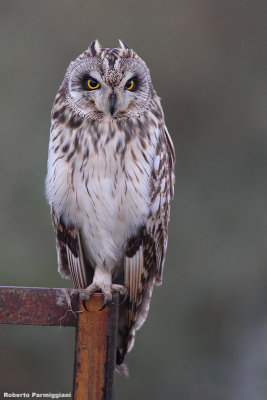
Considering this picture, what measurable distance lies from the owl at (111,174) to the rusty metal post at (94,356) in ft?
Answer: 2.67

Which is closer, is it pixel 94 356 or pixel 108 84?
pixel 94 356

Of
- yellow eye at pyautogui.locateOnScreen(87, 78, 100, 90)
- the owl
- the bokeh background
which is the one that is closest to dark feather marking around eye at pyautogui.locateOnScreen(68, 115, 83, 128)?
the owl

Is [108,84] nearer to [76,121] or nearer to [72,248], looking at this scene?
[76,121]

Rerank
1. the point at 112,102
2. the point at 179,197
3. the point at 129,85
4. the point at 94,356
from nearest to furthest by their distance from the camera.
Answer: the point at 94,356 → the point at 112,102 → the point at 129,85 → the point at 179,197

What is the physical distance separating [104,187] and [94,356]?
1010mm

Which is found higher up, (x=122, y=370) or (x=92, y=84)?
(x=92, y=84)

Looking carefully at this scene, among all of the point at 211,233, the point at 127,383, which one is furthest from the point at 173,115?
the point at 127,383

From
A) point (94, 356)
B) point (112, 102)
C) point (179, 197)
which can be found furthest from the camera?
point (179, 197)

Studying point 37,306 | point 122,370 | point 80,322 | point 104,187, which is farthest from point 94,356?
point 104,187

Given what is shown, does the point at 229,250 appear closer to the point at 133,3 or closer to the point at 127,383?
the point at 127,383

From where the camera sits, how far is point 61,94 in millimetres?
3451

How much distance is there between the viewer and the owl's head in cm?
319

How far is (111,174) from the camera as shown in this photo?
3311mm

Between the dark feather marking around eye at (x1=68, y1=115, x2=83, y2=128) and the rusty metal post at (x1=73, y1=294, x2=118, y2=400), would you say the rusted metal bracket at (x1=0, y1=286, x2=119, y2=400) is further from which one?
the dark feather marking around eye at (x1=68, y1=115, x2=83, y2=128)
